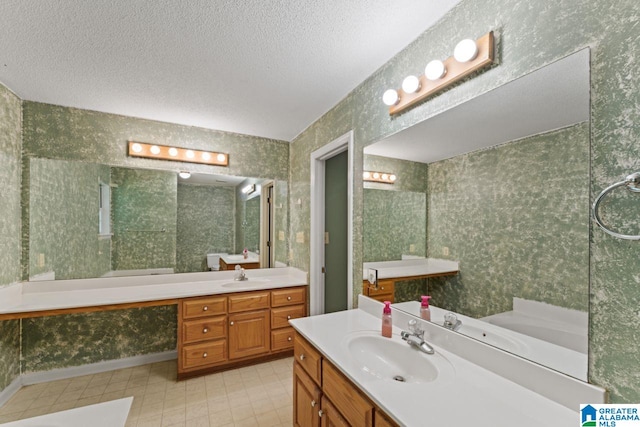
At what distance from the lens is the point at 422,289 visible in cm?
157

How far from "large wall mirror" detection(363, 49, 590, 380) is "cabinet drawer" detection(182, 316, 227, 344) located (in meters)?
1.71

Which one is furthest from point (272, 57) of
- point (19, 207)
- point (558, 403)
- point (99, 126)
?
point (19, 207)

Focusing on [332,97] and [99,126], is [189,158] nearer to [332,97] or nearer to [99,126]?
[99,126]

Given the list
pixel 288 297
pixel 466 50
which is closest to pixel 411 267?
pixel 466 50

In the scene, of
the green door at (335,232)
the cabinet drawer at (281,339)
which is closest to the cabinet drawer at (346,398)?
the green door at (335,232)

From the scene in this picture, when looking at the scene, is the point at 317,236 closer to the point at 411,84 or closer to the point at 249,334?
the point at 249,334

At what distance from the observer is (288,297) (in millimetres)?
2924

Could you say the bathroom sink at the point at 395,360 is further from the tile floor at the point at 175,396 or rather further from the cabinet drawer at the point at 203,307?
the cabinet drawer at the point at 203,307

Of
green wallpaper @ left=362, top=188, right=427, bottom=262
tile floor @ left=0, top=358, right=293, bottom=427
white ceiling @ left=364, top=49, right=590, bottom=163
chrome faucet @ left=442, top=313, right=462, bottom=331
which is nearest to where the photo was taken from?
white ceiling @ left=364, top=49, right=590, bottom=163

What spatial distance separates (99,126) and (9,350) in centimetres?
198

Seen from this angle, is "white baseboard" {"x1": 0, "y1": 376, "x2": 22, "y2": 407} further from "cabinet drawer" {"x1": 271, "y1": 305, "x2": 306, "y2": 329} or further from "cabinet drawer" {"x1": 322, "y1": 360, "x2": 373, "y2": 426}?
"cabinet drawer" {"x1": 322, "y1": 360, "x2": 373, "y2": 426}

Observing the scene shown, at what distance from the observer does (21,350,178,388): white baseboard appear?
246cm

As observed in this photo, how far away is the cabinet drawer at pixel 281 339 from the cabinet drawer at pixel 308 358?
1.24 m

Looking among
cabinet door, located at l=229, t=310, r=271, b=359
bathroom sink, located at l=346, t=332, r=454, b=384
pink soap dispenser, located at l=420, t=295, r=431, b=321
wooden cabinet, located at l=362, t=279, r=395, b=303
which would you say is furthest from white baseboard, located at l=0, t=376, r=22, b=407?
pink soap dispenser, located at l=420, t=295, r=431, b=321
